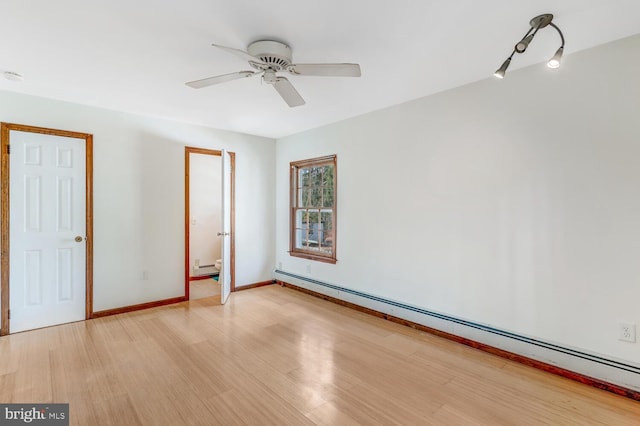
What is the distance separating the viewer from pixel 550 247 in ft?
8.07

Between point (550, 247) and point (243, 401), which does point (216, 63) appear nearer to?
point (243, 401)

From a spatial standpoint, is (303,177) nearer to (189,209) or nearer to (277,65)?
(189,209)

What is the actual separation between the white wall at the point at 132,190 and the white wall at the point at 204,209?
1417 mm

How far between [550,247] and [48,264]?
500cm

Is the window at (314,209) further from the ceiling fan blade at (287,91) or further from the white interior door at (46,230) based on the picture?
the white interior door at (46,230)

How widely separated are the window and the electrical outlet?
290cm

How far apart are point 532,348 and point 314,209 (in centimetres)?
312

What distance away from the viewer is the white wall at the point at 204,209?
5.81 metres

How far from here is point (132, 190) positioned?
12.7 feet

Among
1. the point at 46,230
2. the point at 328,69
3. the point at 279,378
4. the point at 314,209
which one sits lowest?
the point at 279,378

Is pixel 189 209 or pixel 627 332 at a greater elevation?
pixel 189 209

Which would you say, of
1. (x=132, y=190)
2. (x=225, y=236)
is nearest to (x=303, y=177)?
(x=225, y=236)

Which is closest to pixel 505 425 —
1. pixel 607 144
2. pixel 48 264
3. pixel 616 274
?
pixel 616 274

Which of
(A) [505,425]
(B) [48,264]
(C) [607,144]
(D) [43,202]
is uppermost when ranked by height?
(C) [607,144]
